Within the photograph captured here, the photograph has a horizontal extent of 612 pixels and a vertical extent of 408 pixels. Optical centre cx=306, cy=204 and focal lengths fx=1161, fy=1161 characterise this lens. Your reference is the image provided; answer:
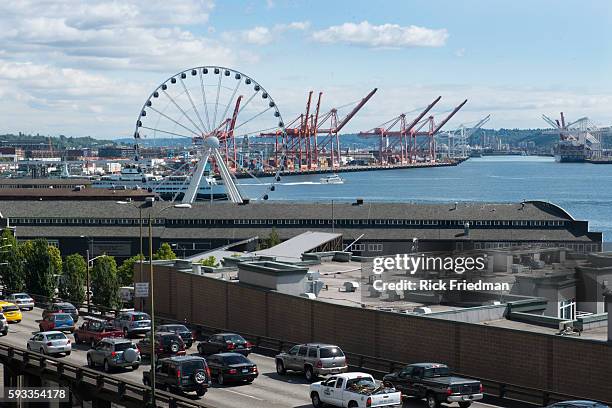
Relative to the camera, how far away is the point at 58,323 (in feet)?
166

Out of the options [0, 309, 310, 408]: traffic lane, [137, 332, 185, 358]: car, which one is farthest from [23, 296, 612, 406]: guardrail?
[137, 332, 185, 358]: car

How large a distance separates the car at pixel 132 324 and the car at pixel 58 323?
10.7ft

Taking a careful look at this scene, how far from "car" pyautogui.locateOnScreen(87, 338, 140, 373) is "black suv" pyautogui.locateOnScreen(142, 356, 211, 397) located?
14.2 ft

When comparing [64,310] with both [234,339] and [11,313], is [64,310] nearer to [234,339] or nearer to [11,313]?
[11,313]

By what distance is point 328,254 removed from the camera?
61.7m

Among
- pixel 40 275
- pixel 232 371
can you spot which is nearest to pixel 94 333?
pixel 232 371

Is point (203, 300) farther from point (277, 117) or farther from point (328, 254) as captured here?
point (277, 117)

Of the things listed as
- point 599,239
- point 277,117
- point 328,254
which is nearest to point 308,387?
point 328,254

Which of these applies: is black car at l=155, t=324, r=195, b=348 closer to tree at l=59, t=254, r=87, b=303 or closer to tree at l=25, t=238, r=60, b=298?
tree at l=59, t=254, r=87, b=303

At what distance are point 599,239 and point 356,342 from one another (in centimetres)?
6467

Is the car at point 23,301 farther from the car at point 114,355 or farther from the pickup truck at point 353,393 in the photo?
the pickup truck at point 353,393

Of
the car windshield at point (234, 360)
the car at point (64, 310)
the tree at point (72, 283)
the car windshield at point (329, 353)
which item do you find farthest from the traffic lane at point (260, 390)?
the tree at point (72, 283)

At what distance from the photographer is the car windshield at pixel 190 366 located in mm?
32938

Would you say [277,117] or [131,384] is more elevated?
[277,117]
